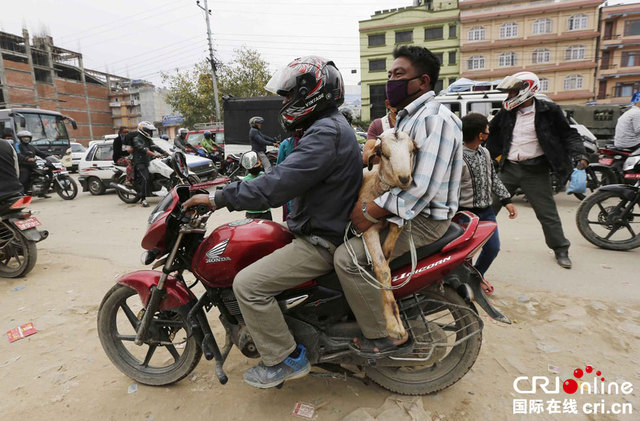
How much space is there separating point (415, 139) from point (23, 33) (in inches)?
2611

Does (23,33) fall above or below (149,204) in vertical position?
above

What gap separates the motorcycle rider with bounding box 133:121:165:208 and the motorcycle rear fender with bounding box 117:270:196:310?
23.1 ft

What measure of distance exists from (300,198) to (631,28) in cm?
4819

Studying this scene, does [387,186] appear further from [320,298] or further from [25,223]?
[25,223]

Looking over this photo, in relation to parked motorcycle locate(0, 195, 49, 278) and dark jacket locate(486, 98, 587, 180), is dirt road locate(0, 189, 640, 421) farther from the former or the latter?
dark jacket locate(486, 98, 587, 180)

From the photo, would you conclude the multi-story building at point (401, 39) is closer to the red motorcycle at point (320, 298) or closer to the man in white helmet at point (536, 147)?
the man in white helmet at point (536, 147)

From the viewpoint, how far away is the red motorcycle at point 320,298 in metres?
2.18

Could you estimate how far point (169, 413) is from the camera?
7.62ft

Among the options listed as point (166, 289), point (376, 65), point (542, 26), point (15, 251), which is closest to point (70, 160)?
point (15, 251)

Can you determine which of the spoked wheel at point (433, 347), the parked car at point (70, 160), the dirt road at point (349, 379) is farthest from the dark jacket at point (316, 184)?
the parked car at point (70, 160)

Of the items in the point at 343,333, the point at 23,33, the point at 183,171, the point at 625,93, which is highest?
the point at 23,33

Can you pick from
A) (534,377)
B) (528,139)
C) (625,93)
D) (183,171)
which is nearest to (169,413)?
(183,171)

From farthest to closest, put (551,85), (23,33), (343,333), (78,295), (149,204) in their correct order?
1. (23,33)
2. (551,85)
3. (149,204)
4. (78,295)
5. (343,333)

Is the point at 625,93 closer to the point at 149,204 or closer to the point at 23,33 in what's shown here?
the point at 149,204
